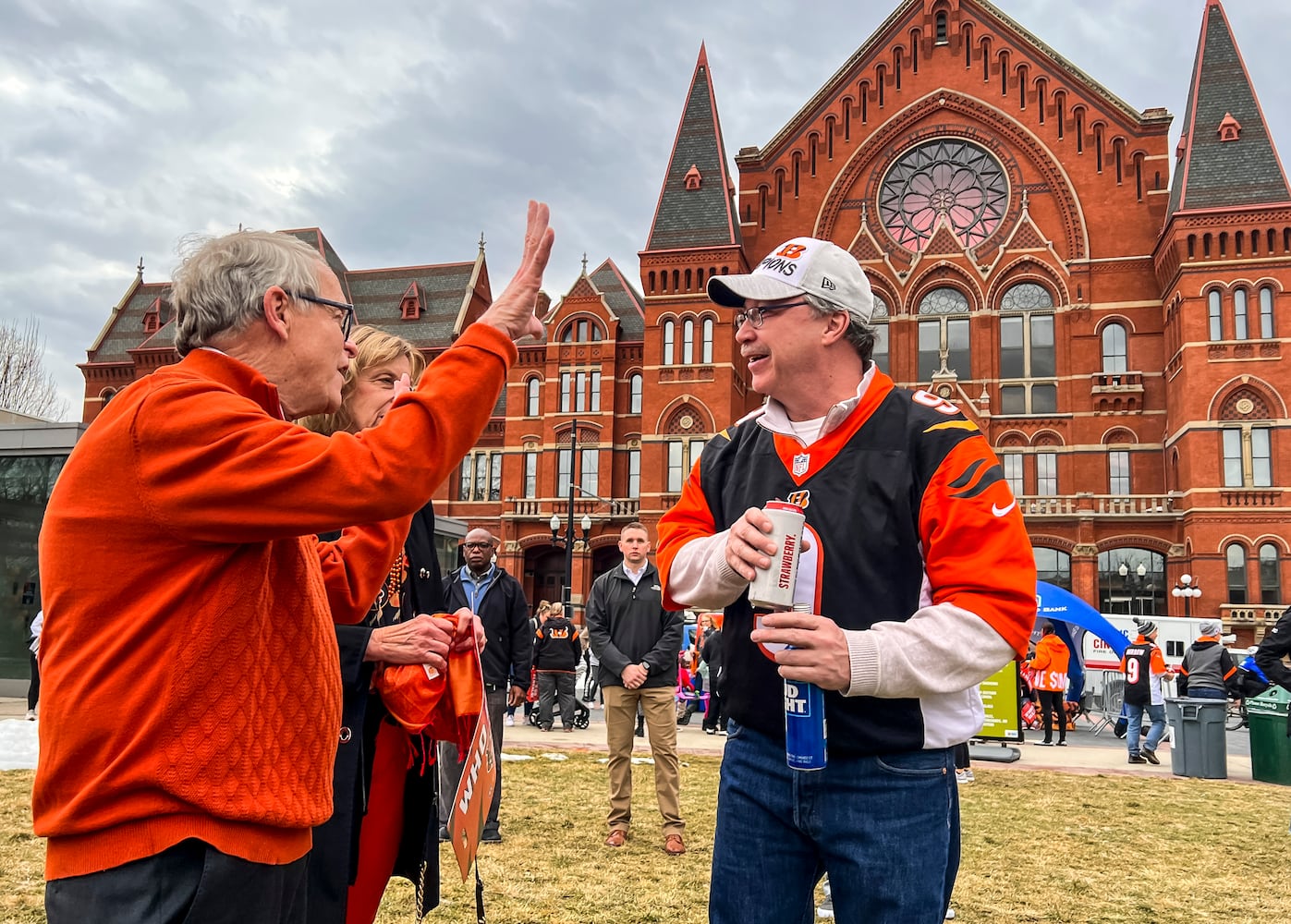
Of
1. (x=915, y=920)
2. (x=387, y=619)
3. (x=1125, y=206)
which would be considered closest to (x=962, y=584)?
(x=915, y=920)

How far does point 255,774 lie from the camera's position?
6.16 ft

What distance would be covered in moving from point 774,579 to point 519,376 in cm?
4294

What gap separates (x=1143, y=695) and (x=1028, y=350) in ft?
87.0

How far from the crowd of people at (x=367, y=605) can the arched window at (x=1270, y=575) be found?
36.4m

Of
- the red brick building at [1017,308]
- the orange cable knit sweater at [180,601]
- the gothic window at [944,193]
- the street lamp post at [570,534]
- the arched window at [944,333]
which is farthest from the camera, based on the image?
the gothic window at [944,193]

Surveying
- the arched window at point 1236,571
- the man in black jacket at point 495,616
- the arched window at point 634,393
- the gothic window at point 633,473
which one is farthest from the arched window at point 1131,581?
the man in black jacket at point 495,616

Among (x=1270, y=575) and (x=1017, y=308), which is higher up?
(x=1017, y=308)

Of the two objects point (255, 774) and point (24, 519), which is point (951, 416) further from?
point (24, 519)

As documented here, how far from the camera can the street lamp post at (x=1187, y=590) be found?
31.5m

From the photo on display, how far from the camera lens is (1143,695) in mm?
14266

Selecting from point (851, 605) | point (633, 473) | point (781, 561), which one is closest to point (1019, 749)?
point (851, 605)

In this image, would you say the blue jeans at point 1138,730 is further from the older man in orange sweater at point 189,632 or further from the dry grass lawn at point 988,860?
the older man in orange sweater at point 189,632

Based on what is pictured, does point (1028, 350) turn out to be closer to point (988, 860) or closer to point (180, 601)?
point (988, 860)

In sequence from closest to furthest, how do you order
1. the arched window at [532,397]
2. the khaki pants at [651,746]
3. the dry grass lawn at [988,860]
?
the dry grass lawn at [988,860]
the khaki pants at [651,746]
the arched window at [532,397]
